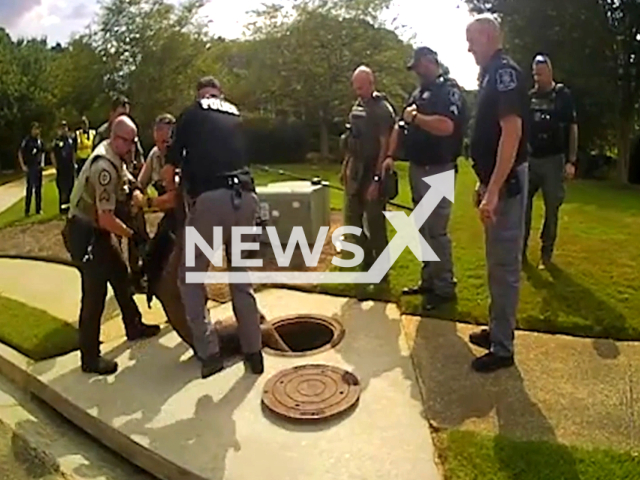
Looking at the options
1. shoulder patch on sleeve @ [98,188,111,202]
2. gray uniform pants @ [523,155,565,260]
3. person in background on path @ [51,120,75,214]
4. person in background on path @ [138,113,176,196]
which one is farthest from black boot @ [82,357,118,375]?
person in background on path @ [51,120,75,214]

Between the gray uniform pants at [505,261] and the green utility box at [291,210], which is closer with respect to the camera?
the gray uniform pants at [505,261]

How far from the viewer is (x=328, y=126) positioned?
2286 cm

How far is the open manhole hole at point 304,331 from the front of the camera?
4562 mm

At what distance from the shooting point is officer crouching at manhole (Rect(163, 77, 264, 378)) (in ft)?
12.1

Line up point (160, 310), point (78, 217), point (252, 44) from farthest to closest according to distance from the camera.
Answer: point (252, 44) < point (160, 310) < point (78, 217)

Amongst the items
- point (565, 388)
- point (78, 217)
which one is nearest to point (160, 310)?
point (78, 217)

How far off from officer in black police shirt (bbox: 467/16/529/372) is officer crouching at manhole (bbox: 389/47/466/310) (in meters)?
0.73

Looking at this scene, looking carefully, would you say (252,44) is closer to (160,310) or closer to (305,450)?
(160,310)

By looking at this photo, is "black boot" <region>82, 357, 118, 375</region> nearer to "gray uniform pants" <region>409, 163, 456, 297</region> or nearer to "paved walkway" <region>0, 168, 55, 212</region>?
"gray uniform pants" <region>409, 163, 456, 297</region>

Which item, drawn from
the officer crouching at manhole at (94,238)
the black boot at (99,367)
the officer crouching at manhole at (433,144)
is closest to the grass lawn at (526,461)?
the officer crouching at manhole at (433,144)

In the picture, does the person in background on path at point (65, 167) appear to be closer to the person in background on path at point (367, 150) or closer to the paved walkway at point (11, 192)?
the paved walkway at point (11, 192)

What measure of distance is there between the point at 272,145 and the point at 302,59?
288 cm

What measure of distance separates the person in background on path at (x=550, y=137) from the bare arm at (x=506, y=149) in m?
1.80

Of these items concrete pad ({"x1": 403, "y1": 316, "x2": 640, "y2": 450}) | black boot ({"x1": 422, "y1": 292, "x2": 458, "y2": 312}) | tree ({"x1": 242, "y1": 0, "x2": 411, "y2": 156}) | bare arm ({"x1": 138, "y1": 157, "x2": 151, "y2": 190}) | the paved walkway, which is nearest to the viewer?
concrete pad ({"x1": 403, "y1": 316, "x2": 640, "y2": 450})
